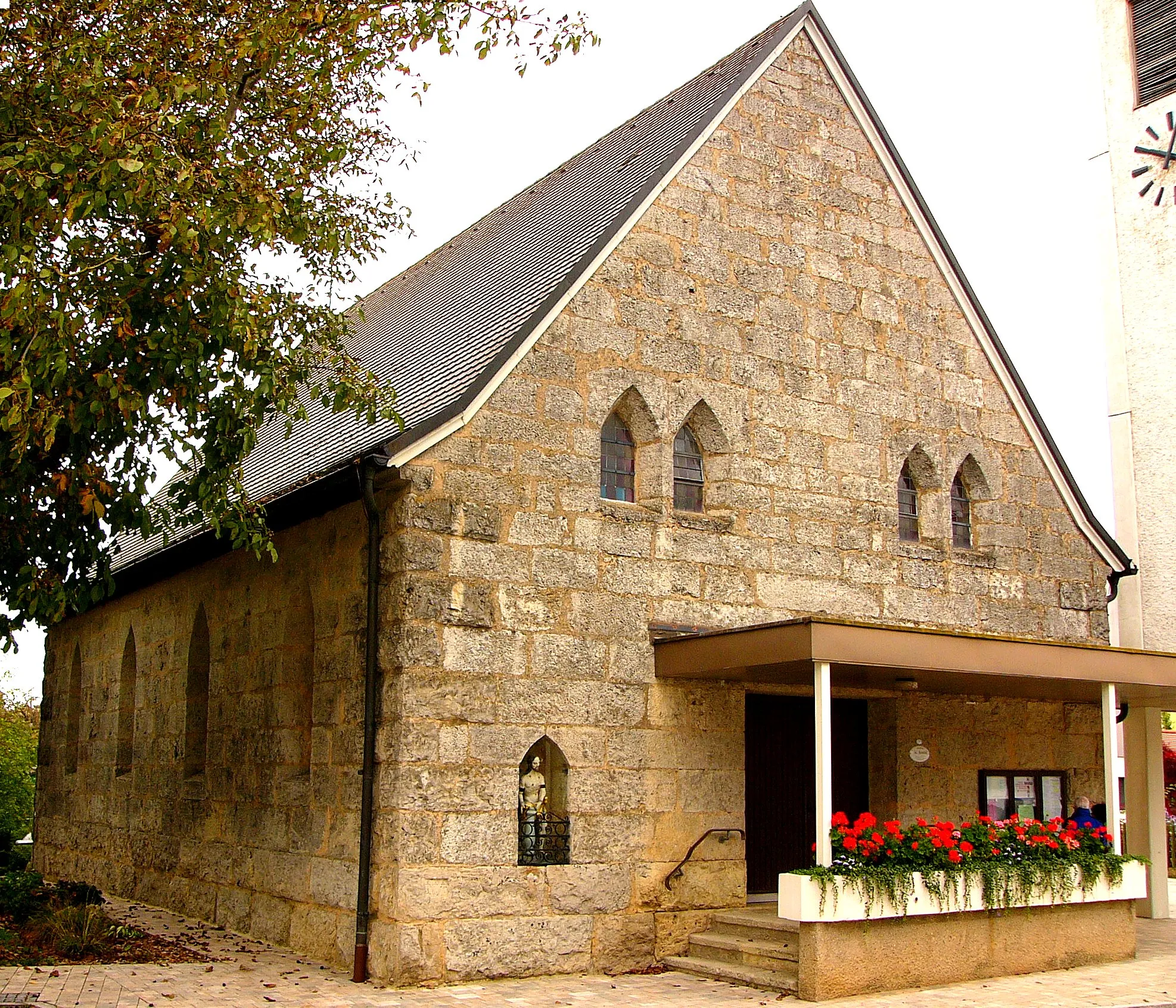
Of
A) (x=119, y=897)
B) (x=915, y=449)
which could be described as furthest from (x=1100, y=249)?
(x=119, y=897)

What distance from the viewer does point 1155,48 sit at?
621 inches

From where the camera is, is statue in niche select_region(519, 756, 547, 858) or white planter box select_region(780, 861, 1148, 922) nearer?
white planter box select_region(780, 861, 1148, 922)

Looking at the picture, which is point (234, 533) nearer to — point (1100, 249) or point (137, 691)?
point (137, 691)

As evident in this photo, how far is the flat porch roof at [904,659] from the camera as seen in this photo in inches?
384

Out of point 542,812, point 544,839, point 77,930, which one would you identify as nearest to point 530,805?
point 542,812

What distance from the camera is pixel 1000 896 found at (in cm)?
1045

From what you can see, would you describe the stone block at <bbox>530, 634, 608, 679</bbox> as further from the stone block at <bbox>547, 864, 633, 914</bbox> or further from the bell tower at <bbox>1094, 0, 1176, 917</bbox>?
the bell tower at <bbox>1094, 0, 1176, 917</bbox>

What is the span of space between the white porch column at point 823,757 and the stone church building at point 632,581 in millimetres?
315

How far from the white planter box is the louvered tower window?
9505mm

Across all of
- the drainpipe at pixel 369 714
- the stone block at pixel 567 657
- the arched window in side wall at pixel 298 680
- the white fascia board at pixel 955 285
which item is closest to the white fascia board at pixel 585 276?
the drainpipe at pixel 369 714

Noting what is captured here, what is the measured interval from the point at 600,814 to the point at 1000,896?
3.18 metres

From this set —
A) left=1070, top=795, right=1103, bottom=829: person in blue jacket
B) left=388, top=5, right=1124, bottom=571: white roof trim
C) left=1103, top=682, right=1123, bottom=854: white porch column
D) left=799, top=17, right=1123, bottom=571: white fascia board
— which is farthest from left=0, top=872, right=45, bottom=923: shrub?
left=799, top=17, right=1123, bottom=571: white fascia board

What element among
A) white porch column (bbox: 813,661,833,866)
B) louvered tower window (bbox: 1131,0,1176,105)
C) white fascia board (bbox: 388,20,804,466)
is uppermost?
louvered tower window (bbox: 1131,0,1176,105)

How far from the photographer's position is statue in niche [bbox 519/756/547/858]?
33.6ft
